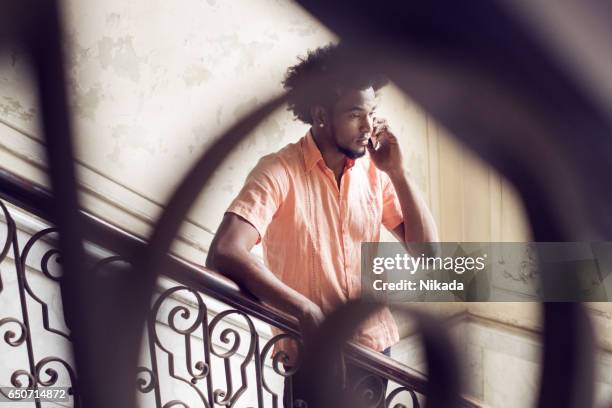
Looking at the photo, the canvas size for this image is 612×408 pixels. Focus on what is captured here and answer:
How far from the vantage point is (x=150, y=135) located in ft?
4.51

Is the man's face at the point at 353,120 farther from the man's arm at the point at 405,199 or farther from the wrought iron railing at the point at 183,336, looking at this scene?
the wrought iron railing at the point at 183,336

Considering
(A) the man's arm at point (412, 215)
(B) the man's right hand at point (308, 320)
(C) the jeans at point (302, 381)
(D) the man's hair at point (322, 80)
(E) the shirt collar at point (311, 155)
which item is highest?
(D) the man's hair at point (322, 80)

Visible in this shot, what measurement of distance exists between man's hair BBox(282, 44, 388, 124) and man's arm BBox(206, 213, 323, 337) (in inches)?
12.0

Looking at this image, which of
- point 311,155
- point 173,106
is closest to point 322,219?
point 311,155

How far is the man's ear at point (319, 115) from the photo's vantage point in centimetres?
138

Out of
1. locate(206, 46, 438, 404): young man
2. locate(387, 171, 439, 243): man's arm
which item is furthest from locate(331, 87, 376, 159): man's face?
locate(387, 171, 439, 243): man's arm

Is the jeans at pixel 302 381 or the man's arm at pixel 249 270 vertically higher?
the man's arm at pixel 249 270

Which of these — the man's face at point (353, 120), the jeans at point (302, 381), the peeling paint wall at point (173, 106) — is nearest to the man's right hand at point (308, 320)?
the jeans at point (302, 381)

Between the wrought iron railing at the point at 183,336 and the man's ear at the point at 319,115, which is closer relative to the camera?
the wrought iron railing at the point at 183,336

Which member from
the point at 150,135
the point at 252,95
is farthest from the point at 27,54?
the point at 252,95

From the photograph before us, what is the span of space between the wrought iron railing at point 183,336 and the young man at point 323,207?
65 millimetres

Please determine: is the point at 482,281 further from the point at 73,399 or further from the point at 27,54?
the point at 27,54

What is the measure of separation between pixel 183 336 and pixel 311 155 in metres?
0.55

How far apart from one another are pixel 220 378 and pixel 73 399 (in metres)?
0.36
